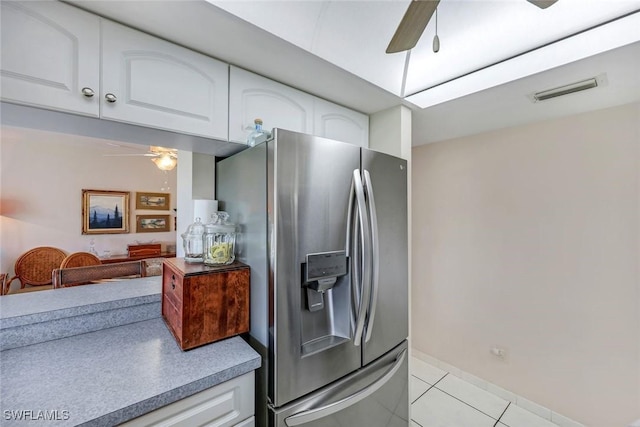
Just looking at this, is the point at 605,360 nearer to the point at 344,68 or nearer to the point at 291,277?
the point at 291,277

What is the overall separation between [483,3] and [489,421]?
256 centimetres

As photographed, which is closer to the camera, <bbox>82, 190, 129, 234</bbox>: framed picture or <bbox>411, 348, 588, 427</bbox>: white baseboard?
<bbox>411, 348, 588, 427</bbox>: white baseboard

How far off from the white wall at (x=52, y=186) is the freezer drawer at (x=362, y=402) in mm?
4294

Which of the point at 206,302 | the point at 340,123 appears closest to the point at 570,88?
the point at 340,123

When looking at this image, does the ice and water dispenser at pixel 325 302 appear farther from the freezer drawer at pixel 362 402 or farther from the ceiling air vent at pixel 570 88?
the ceiling air vent at pixel 570 88

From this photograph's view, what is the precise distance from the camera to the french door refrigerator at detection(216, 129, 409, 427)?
0.98 metres

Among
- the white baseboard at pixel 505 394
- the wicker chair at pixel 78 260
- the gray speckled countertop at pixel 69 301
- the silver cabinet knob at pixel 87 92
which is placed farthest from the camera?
the wicker chair at pixel 78 260

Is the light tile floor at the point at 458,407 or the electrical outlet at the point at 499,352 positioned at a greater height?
the electrical outlet at the point at 499,352

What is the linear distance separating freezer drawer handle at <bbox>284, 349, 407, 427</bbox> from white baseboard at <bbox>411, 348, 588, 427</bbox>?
4.31 ft

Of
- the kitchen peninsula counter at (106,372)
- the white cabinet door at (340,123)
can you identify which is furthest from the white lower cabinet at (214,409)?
the white cabinet door at (340,123)

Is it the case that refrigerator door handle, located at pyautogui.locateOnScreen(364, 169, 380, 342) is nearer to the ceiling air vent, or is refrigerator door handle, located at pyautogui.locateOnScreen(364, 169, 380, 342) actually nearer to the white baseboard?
the ceiling air vent

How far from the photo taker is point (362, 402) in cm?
120

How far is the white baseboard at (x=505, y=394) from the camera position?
178cm

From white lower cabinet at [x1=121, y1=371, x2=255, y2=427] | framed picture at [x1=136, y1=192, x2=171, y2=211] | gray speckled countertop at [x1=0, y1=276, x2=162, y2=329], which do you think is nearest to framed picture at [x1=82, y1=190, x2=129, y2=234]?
framed picture at [x1=136, y1=192, x2=171, y2=211]
